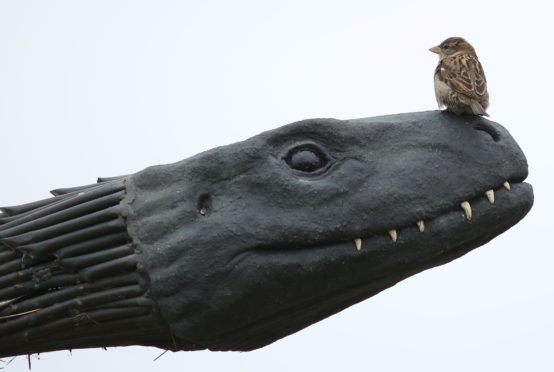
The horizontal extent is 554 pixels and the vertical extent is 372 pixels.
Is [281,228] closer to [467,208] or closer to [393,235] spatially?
[393,235]

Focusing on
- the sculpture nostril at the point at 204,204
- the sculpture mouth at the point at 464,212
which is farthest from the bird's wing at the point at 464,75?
→ the sculpture nostril at the point at 204,204

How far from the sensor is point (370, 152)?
6.43 metres

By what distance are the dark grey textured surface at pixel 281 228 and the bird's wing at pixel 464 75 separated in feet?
0.85

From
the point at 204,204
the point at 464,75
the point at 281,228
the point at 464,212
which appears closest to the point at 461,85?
the point at 464,75

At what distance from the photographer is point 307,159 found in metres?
6.36

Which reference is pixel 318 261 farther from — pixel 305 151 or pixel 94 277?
pixel 94 277

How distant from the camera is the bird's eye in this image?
636 centimetres

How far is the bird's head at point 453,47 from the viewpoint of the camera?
7145 mm

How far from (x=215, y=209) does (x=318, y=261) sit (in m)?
0.73

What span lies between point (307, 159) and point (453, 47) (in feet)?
5.35

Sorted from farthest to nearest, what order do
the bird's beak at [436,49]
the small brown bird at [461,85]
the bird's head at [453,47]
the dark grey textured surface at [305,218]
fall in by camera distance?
the bird's beak at [436,49]
the bird's head at [453,47]
the small brown bird at [461,85]
the dark grey textured surface at [305,218]

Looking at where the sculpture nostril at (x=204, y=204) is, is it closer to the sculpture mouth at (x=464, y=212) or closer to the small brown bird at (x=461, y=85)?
the sculpture mouth at (x=464, y=212)

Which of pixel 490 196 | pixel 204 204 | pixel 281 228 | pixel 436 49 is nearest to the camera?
pixel 281 228

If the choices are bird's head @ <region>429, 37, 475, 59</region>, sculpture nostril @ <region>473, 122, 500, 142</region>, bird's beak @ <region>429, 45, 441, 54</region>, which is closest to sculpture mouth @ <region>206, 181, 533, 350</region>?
sculpture nostril @ <region>473, 122, 500, 142</region>
